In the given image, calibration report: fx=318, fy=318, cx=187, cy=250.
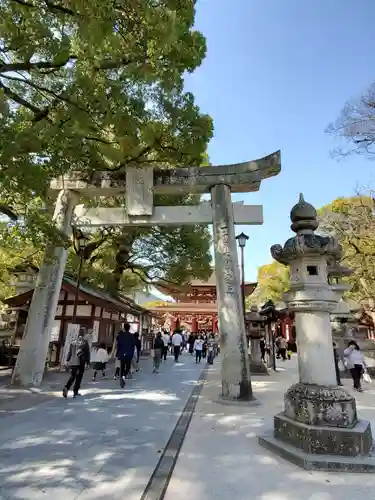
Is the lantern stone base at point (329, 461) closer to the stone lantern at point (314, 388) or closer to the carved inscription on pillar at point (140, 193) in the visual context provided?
the stone lantern at point (314, 388)

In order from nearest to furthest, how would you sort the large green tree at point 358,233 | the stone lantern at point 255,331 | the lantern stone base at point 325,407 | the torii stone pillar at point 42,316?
1. the lantern stone base at point 325,407
2. the torii stone pillar at point 42,316
3. the stone lantern at point 255,331
4. the large green tree at point 358,233

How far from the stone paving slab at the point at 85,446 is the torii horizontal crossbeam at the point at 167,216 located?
5103 mm

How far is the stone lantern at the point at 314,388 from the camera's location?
147 inches

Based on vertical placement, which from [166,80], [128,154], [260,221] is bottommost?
[260,221]

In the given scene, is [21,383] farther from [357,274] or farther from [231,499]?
[357,274]

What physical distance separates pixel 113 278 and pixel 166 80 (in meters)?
13.7

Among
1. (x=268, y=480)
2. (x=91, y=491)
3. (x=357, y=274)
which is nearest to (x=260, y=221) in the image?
(x=268, y=480)

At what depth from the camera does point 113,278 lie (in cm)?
1855

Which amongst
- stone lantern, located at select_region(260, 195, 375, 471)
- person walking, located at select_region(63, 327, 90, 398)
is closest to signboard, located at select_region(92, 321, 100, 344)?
person walking, located at select_region(63, 327, 90, 398)

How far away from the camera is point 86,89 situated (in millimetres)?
6777

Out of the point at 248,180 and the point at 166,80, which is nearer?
the point at 166,80

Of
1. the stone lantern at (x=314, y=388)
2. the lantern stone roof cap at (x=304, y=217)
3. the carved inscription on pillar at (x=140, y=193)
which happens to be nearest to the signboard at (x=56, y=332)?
the carved inscription on pillar at (x=140, y=193)

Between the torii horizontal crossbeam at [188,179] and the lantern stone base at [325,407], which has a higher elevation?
the torii horizontal crossbeam at [188,179]

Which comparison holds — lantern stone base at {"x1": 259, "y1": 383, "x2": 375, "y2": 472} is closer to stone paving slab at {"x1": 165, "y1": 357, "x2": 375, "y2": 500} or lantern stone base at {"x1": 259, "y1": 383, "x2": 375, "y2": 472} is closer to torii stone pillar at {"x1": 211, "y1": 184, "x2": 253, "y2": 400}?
stone paving slab at {"x1": 165, "y1": 357, "x2": 375, "y2": 500}
